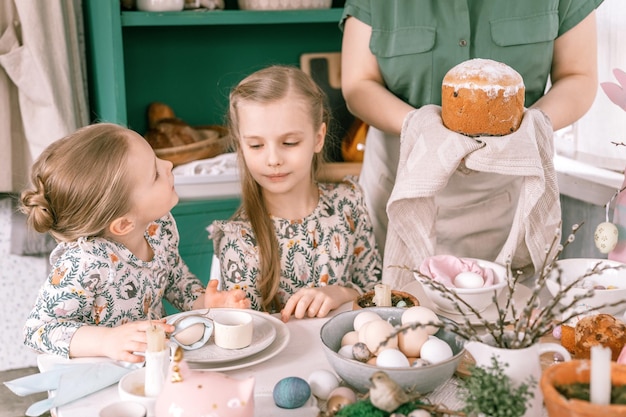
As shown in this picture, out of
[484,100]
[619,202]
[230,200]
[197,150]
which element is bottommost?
[230,200]

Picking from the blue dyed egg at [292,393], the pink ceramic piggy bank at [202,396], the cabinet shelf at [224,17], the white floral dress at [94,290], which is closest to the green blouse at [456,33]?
the white floral dress at [94,290]

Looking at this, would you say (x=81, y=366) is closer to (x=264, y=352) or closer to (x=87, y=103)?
(x=264, y=352)

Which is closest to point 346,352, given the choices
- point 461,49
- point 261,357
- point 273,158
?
point 261,357

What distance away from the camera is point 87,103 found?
2.90m

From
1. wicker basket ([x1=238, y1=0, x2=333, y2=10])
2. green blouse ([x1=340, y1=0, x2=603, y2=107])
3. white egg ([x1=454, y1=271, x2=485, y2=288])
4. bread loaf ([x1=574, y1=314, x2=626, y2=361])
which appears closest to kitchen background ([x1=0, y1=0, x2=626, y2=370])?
wicker basket ([x1=238, y1=0, x2=333, y2=10])

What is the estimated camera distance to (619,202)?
159 cm

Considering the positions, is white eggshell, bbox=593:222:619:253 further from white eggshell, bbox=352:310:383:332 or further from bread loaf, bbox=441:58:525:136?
white eggshell, bbox=352:310:383:332

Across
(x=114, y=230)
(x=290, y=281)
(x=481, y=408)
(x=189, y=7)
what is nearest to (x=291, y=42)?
(x=189, y=7)

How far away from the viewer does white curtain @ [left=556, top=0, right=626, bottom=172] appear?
2.53 m

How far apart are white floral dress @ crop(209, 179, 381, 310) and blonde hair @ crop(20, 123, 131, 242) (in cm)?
38

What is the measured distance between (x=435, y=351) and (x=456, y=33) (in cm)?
110

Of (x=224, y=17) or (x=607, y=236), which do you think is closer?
(x=607, y=236)

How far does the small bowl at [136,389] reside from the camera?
1.06m

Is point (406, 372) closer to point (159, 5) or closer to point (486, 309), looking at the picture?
point (486, 309)
